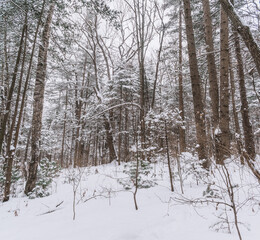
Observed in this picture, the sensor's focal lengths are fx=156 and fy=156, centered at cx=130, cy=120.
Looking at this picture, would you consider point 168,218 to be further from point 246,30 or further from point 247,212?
point 246,30

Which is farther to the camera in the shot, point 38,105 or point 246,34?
point 38,105

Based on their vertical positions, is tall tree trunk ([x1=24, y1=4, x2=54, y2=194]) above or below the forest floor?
above

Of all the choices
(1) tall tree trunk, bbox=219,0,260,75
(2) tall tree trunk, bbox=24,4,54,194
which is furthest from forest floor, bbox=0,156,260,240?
(2) tall tree trunk, bbox=24,4,54,194

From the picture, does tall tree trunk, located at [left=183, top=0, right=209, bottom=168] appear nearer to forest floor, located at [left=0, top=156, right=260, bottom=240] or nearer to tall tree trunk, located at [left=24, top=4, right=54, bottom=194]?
forest floor, located at [left=0, top=156, right=260, bottom=240]

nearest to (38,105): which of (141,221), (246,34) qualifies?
(141,221)

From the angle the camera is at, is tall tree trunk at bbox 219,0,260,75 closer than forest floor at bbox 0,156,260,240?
Yes

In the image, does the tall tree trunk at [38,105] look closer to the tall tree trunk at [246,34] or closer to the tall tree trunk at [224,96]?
the tall tree trunk at [246,34]

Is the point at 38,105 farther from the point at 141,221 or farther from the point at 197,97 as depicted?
the point at 197,97

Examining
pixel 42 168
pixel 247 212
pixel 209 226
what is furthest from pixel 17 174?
pixel 247 212

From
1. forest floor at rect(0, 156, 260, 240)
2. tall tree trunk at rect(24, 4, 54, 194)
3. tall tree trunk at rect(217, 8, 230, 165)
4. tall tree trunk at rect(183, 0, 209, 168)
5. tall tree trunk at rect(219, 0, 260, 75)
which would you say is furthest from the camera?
tall tree trunk at rect(24, 4, 54, 194)

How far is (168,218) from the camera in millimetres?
2246

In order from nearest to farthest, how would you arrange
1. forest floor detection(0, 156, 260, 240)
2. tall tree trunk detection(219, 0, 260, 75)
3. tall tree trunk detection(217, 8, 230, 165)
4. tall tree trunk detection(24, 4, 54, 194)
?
tall tree trunk detection(219, 0, 260, 75) < forest floor detection(0, 156, 260, 240) < tall tree trunk detection(217, 8, 230, 165) < tall tree trunk detection(24, 4, 54, 194)

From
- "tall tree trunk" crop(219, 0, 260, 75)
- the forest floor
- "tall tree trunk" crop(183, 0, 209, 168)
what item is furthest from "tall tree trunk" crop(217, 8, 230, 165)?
"tall tree trunk" crop(219, 0, 260, 75)

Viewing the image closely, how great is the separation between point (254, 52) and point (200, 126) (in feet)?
8.97
